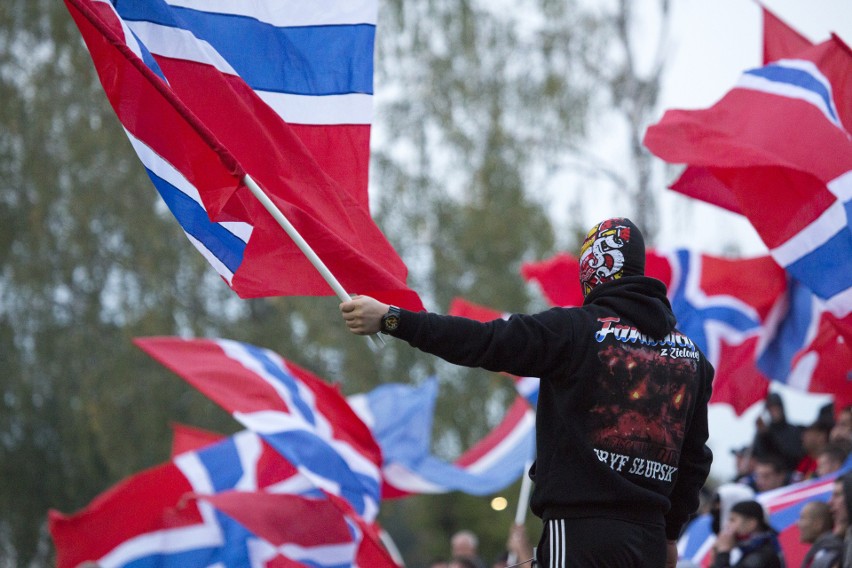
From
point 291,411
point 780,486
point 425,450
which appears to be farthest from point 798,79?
point 425,450

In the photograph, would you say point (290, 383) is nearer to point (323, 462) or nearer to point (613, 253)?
point (323, 462)

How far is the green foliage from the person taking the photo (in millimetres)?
17297

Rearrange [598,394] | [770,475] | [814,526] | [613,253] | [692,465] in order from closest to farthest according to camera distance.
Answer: [598,394] < [613,253] < [692,465] < [814,526] < [770,475]

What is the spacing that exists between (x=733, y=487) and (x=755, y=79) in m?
2.26

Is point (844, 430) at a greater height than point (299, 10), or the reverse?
point (299, 10)

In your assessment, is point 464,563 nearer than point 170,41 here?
No

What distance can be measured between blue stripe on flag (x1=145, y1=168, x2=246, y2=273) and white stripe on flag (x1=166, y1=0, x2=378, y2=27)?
0.79 m

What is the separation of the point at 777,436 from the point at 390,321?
5766 millimetres

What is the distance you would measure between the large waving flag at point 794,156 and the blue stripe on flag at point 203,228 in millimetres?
2728

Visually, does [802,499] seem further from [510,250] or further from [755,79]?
[510,250]

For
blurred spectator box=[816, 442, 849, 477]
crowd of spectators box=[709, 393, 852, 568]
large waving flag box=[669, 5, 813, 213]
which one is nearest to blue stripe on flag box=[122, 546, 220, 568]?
crowd of spectators box=[709, 393, 852, 568]

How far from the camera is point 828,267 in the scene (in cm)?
625

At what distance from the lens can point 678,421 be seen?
390cm

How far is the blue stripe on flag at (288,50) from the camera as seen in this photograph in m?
4.89
